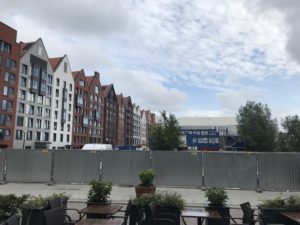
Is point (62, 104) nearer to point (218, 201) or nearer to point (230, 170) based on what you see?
point (230, 170)

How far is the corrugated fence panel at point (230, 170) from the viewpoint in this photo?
16.5 metres

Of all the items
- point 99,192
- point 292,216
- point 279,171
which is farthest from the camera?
point 279,171

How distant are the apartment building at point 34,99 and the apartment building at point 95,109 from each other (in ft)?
60.0

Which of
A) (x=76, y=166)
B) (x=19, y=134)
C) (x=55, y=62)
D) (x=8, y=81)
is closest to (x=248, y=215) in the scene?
(x=76, y=166)

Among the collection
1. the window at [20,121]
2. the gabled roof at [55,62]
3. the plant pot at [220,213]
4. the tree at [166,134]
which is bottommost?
the plant pot at [220,213]

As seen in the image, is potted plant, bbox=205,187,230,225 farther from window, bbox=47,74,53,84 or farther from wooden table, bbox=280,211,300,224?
window, bbox=47,74,53,84

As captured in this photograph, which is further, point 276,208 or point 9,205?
point 276,208

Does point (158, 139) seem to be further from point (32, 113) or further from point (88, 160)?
point (32, 113)

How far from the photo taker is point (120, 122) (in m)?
111

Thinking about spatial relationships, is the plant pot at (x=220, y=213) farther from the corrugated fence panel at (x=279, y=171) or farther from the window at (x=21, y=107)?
the window at (x=21, y=107)

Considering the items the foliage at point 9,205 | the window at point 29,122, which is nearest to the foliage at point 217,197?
the foliage at point 9,205

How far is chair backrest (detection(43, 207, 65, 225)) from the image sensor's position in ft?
17.8

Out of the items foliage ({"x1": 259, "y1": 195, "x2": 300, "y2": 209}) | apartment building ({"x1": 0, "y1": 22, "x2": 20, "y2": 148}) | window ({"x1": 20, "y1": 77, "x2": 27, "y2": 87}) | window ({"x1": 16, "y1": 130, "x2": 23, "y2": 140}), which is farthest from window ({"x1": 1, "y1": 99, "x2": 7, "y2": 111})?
foliage ({"x1": 259, "y1": 195, "x2": 300, "y2": 209})

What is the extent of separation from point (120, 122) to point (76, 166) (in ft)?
306
